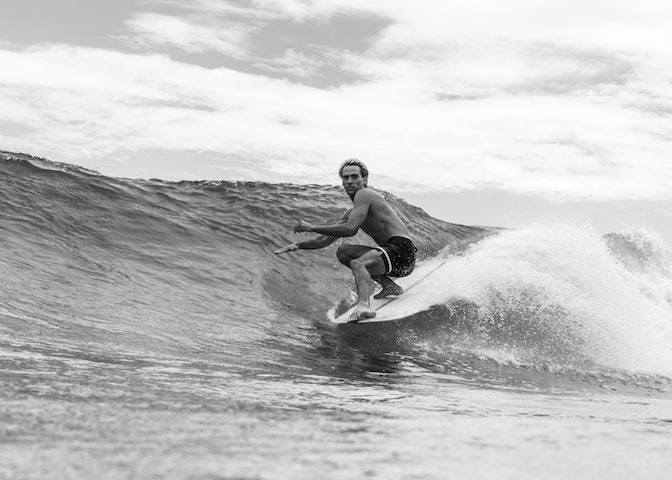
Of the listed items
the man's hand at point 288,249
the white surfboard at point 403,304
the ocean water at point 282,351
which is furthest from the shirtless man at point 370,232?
the ocean water at point 282,351

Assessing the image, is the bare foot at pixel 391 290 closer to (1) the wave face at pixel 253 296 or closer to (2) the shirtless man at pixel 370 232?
(2) the shirtless man at pixel 370 232

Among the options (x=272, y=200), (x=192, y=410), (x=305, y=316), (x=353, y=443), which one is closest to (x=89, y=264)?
(x=305, y=316)

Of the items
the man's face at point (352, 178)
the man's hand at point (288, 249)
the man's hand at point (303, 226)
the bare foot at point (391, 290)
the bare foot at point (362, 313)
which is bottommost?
the bare foot at point (362, 313)

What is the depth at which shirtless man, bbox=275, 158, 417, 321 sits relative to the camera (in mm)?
8547

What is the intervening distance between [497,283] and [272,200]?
847 centimetres

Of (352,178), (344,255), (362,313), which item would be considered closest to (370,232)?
(344,255)

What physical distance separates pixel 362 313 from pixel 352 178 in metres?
1.56

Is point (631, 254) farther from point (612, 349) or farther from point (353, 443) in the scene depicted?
point (353, 443)

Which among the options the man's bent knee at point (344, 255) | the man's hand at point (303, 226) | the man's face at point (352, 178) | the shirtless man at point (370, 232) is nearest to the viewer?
the man's hand at point (303, 226)

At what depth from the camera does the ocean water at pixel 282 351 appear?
8.58 ft

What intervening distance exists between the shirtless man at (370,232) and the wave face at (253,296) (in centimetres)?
55

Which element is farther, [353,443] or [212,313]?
[212,313]

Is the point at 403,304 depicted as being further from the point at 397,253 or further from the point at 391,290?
the point at 397,253

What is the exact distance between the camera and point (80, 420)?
9.79 feet
